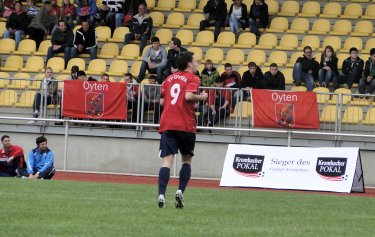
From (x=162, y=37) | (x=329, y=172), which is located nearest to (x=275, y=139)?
(x=329, y=172)

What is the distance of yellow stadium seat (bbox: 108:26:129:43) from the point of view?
102 feet

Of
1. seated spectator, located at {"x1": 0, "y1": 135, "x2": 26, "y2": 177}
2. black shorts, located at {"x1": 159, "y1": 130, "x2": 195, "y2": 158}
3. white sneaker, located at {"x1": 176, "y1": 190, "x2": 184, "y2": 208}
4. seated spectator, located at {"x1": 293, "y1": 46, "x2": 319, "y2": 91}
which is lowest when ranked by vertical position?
seated spectator, located at {"x1": 0, "y1": 135, "x2": 26, "y2": 177}

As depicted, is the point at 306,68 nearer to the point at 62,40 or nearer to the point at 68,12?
the point at 62,40

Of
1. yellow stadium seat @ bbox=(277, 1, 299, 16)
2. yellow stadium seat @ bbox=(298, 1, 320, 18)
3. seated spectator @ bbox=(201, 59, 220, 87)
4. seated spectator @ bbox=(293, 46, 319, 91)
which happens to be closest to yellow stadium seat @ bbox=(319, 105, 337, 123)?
seated spectator @ bbox=(293, 46, 319, 91)

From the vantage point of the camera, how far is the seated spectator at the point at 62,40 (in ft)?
98.7

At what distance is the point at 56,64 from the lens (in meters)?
29.8

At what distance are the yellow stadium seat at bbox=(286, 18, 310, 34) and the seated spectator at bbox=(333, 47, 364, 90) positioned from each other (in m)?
3.23

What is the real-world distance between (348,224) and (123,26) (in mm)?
19368

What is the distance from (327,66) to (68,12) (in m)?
8.46

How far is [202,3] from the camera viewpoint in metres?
32.1

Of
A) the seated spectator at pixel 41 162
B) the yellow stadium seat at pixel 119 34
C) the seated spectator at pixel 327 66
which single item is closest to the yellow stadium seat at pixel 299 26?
the seated spectator at pixel 327 66

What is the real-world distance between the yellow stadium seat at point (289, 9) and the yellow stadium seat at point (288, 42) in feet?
4.61

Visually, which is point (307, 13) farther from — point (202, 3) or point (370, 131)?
point (370, 131)

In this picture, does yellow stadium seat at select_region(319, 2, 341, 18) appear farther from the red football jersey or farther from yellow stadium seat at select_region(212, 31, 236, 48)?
the red football jersey
